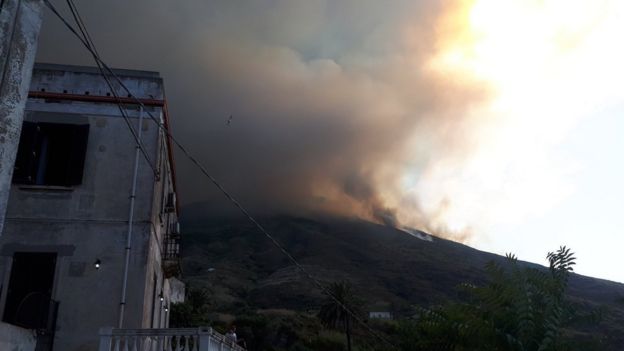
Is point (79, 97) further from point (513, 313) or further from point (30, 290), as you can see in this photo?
point (513, 313)

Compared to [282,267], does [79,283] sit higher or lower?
lower

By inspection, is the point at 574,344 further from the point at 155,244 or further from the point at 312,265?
the point at 312,265

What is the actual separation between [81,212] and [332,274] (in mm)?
125112

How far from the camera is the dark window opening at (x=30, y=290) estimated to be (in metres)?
14.8

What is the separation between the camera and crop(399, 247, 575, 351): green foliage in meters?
9.03

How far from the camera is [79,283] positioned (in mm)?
15992

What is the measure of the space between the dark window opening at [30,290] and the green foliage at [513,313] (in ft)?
34.1

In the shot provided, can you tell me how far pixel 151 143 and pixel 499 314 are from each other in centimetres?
1236

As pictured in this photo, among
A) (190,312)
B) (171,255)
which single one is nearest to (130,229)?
(171,255)

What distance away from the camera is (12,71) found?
24.2ft

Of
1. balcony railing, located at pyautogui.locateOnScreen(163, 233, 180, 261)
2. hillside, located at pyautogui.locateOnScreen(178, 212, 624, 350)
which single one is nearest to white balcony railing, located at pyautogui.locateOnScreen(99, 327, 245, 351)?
balcony railing, located at pyautogui.locateOnScreen(163, 233, 180, 261)

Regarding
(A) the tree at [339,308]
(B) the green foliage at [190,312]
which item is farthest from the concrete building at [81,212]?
(A) the tree at [339,308]

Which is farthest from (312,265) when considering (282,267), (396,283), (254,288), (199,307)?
(199,307)

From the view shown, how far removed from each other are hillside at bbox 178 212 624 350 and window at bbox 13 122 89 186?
2733 inches
